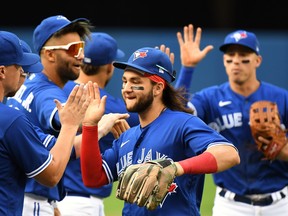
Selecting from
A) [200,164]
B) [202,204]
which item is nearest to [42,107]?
[200,164]

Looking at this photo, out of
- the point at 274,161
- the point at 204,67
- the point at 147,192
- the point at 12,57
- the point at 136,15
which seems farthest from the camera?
the point at 136,15

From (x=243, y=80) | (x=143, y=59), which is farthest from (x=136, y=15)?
(x=143, y=59)

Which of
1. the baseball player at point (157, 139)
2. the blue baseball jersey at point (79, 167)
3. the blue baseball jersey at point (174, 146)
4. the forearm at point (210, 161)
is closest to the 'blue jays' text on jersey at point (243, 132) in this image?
the blue baseball jersey at point (79, 167)

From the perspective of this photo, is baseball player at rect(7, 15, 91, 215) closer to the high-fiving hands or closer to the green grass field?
the high-fiving hands

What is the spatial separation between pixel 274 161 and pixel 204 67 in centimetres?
965

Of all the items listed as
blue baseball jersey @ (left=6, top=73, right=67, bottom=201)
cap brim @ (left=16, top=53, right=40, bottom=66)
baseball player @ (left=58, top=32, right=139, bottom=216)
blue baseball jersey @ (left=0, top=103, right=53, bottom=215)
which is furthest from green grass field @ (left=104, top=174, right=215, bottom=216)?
blue baseball jersey @ (left=0, top=103, right=53, bottom=215)

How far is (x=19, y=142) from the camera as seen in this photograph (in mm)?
5176

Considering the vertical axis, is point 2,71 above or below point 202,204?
above

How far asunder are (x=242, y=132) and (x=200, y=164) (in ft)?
10.1

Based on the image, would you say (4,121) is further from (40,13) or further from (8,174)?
(40,13)

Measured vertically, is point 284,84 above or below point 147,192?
below

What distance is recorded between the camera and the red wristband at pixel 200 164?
5.26m

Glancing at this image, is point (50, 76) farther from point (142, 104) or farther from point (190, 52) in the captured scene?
point (190, 52)

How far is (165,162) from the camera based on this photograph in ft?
17.2
